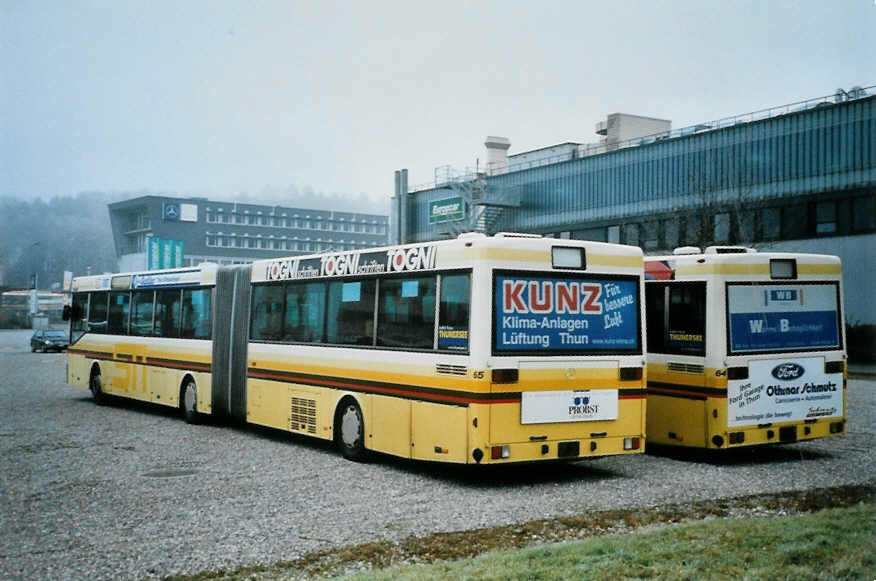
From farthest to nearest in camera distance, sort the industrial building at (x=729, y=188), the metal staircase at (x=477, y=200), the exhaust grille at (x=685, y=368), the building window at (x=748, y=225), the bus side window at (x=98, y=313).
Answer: the metal staircase at (x=477, y=200)
the building window at (x=748, y=225)
the industrial building at (x=729, y=188)
the bus side window at (x=98, y=313)
the exhaust grille at (x=685, y=368)

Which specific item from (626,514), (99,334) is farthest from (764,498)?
(99,334)

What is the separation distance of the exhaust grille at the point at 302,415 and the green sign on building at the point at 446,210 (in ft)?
122

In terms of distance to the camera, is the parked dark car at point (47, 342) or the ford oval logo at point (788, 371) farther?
the parked dark car at point (47, 342)

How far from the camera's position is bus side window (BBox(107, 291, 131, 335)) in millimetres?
20578

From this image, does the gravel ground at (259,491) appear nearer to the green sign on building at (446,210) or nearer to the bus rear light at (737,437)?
the bus rear light at (737,437)

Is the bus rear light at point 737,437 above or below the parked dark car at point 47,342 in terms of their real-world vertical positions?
below

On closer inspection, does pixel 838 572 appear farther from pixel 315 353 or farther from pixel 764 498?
pixel 315 353

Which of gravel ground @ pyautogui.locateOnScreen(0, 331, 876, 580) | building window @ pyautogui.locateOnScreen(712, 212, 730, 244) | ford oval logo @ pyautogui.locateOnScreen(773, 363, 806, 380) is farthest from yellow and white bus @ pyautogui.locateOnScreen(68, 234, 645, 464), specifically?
building window @ pyautogui.locateOnScreen(712, 212, 730, 244)

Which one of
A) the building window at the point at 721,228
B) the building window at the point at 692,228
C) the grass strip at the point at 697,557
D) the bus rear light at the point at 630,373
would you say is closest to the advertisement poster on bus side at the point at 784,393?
the bus rear light at the point at 630,373

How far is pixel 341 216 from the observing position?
144 m

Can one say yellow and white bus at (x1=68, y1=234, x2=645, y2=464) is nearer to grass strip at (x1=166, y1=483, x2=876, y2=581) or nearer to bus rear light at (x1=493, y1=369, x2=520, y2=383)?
bus rear light at (x1=493, y1=369, x2=520, y2=383)

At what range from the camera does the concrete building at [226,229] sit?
12469 centimetres

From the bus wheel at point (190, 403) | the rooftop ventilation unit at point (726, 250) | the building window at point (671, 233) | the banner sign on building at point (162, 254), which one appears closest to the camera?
the rooftop ventilation unit at point (726, 250)

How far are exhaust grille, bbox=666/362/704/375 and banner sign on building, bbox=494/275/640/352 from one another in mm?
1135
